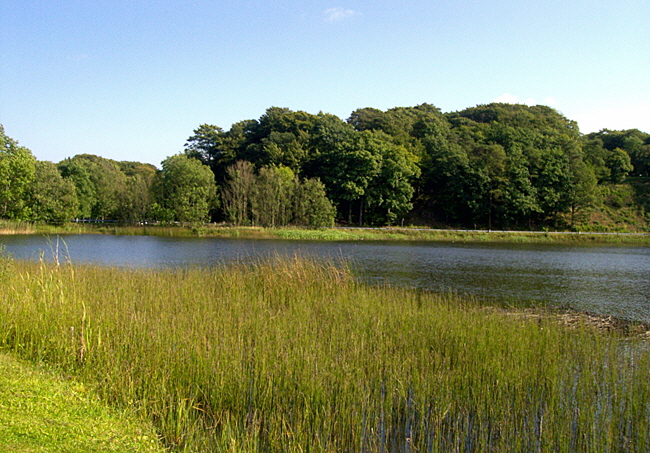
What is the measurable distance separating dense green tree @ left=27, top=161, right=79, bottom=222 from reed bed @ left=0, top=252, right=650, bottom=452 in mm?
42874

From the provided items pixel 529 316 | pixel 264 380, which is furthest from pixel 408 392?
pixel 529 316

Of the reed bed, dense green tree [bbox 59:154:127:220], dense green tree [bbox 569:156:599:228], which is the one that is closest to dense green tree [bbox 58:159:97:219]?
dense green tree [bbox 59:154:127:220]

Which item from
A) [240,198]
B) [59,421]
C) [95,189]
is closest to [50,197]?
[95,189]

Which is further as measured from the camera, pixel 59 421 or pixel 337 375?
pixel 337 375

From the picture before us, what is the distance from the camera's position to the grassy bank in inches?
1702

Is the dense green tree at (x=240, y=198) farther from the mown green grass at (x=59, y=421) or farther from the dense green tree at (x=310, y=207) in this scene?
the mown green grass at (x=59, y=421)

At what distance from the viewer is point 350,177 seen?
187 feet

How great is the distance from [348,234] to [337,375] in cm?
4009

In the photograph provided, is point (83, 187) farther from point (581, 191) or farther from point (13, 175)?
point (581, 191)

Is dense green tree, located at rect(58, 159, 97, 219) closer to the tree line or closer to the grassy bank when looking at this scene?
the tree line

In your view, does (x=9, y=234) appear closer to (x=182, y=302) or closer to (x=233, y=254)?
(x=233, y=254)

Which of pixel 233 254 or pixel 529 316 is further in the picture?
pixel 233 254

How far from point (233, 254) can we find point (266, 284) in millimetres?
13302

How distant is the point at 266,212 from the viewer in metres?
49.2
